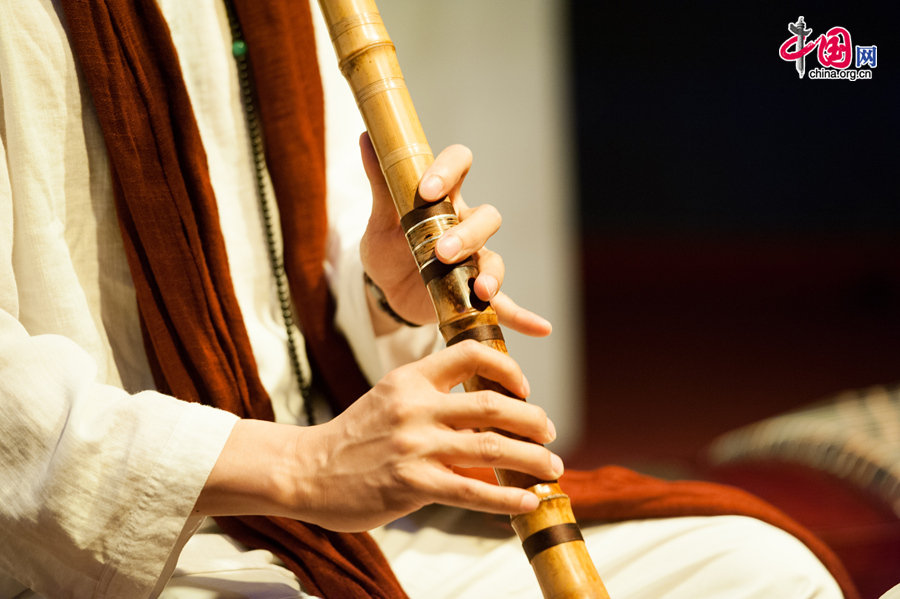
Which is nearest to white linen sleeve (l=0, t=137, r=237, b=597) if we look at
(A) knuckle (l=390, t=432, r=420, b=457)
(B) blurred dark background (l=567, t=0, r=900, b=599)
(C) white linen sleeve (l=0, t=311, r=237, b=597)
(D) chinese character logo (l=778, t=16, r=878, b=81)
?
(C) white linen sleeve (l=0, t=311, r=237, b=597)

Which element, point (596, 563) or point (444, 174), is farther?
point (596, 563)

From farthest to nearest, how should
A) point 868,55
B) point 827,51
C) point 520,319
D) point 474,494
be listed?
point 868,55 < point 827,51 < point 520,319 < point 474,494

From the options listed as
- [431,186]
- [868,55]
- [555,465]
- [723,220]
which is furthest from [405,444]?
[868,55]

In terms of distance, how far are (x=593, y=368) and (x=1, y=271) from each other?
185cm

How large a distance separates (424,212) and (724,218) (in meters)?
1.86

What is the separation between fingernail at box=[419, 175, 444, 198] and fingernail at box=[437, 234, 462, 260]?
1.7 inches

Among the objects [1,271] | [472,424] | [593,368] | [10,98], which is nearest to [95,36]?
[10,98]

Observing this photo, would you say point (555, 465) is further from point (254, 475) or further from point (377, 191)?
point (377, 191)

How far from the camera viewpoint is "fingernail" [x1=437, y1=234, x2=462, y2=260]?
0.60 metres

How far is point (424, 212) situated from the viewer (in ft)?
2.09

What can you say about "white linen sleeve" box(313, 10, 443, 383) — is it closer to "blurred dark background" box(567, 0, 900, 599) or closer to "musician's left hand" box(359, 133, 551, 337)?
"musician's left hand" box(359, 133, 551, 337)

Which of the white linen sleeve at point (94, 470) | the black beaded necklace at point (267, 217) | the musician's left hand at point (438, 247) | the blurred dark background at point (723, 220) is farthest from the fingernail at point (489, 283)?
the blurred dark background at point (723, 220)

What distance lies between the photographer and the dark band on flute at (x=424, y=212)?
25.0 inches

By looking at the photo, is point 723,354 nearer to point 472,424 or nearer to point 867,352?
point 867,352
